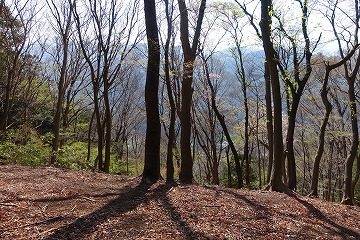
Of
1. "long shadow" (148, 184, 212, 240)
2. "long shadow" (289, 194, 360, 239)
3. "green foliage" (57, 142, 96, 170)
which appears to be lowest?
"long shadow" (289, 194, 360, 239)

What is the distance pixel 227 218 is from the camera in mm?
4832

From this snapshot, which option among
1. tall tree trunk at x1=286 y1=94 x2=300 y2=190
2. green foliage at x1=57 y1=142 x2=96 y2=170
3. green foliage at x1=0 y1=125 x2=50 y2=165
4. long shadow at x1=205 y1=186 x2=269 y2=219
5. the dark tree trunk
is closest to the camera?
long shadow at x1=205 y1=186 x2=269 y2=219

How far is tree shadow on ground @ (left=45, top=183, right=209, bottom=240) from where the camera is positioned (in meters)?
3.84

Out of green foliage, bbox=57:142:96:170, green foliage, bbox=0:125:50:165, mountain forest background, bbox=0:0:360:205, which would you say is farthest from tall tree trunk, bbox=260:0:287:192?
green foliage, bbox=0:125:50:165

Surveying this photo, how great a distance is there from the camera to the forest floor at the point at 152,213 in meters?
3.96

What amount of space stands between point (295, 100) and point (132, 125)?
20871mm

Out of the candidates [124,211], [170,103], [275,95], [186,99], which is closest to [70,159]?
[170,103]

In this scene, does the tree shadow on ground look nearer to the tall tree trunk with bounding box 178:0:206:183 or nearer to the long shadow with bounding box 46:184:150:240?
the long shadow with bounding box 46:184:150:240

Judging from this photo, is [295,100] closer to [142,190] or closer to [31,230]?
[142,190]

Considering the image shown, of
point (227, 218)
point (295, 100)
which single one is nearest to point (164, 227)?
point (227, 218)

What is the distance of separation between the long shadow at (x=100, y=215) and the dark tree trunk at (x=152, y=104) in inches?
43.8

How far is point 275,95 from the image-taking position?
7.88 metres

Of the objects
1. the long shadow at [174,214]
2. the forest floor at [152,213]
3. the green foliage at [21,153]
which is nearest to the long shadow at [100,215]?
the forest floor at [152,213]

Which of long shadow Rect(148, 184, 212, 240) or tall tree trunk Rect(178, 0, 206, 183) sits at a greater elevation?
tall tree trunk Rect(178, 0, 206, 183)
